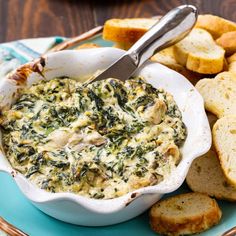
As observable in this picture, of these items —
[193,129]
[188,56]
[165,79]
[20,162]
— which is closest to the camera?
[20,162]

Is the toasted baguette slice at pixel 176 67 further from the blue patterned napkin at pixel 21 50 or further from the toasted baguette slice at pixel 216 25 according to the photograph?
the blue patterned napkin at pixel 21 50

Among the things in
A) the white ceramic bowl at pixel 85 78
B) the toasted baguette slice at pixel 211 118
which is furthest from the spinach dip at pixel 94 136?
the toasted baguette slice at pixel 211 118

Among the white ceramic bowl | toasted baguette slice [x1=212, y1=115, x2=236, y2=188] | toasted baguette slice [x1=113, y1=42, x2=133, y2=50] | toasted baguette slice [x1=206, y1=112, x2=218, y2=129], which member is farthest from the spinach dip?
toasted baguette slice [x1=113, y1=42, x2=133, y2=50]

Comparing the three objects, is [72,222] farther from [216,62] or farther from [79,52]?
[216,62]

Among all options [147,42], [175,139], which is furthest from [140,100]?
[147,42]

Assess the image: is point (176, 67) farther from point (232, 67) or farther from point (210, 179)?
point (210, 179)

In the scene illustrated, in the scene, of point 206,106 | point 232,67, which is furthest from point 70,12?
point 206,106

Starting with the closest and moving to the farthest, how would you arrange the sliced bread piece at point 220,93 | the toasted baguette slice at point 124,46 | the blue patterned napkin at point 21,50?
the sliced bread piece at point 220,93
the toasted baguette slice at point 124,46
the blue patterned napkin at point 21,50

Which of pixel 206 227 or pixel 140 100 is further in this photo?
pixel 140 100
